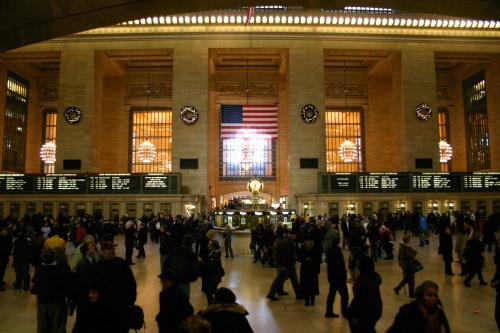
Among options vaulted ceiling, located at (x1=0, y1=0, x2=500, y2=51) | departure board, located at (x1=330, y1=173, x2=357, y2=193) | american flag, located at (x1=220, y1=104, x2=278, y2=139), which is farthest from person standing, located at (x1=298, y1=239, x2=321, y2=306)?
american flag, located at (x1=220, y1=104, x2=278, y2=139)

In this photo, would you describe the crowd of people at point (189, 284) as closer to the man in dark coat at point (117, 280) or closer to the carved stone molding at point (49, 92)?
the man in dark coat at point (117, 280)

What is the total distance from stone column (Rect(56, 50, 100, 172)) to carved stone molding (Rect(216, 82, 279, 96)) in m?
9.59

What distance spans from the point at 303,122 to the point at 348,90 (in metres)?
8.46

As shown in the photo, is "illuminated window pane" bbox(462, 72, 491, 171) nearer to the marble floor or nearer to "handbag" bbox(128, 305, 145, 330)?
the marble floor

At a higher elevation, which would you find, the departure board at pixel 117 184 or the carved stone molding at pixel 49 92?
the carved stone molding at pixel 49 92

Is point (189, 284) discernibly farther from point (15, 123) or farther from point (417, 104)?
point (15, 123)

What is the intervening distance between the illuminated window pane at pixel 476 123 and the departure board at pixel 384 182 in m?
10.0

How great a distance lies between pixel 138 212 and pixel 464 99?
25.7m


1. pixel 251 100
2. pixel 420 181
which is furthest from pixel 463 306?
pixel 251 100

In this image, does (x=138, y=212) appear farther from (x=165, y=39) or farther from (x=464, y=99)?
(x=464, y=99)

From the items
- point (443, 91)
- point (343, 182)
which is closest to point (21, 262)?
point (343, 182)

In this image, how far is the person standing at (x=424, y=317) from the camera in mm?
3422

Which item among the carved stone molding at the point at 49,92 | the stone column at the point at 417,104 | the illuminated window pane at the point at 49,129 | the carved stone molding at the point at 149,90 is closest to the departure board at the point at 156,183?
the carved stone molding at the point at 149,90

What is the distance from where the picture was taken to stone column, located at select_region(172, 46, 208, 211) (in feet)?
90.1
